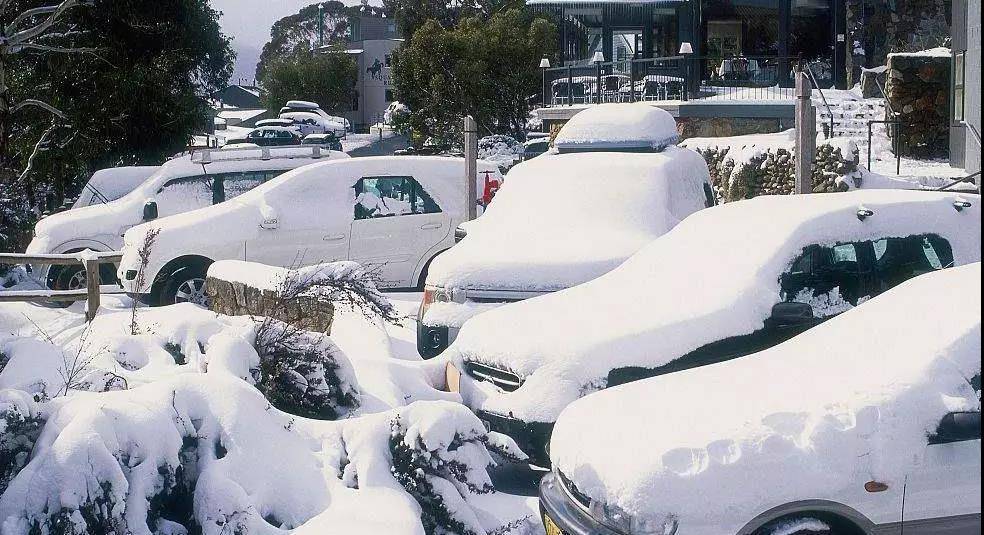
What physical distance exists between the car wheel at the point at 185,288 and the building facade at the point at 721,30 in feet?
61.0

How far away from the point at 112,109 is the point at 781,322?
21.2 meters

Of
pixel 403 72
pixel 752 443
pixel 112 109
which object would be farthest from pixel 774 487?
pixel 403 72

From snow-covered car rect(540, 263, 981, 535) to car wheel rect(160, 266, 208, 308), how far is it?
8154mm

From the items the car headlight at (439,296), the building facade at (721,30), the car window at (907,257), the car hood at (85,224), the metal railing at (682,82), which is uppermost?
the building facade at (721,30)

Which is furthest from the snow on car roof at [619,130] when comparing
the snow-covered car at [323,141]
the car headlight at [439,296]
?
the snow-covered car at [323,141]

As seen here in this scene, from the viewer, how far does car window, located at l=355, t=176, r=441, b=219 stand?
1313 cm

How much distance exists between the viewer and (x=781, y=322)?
664cm

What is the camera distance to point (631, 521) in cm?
458

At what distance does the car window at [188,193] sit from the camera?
1467cm

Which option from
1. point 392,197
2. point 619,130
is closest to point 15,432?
point 619,130

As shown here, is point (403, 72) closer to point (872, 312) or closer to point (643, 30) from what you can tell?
point (643, 30)

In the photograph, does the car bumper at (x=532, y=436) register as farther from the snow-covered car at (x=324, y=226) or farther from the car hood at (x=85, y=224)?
the car hood at (x=85, y=224)

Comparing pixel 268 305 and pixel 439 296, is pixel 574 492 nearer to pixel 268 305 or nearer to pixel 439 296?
pixel 439 296

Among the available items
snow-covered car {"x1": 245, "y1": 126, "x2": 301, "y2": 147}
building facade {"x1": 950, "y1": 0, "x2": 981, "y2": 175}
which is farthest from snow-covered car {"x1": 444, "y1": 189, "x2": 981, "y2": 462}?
snow-covered car {"x1": 245, "y1": 126, "x2": 301, "y2": 147}
